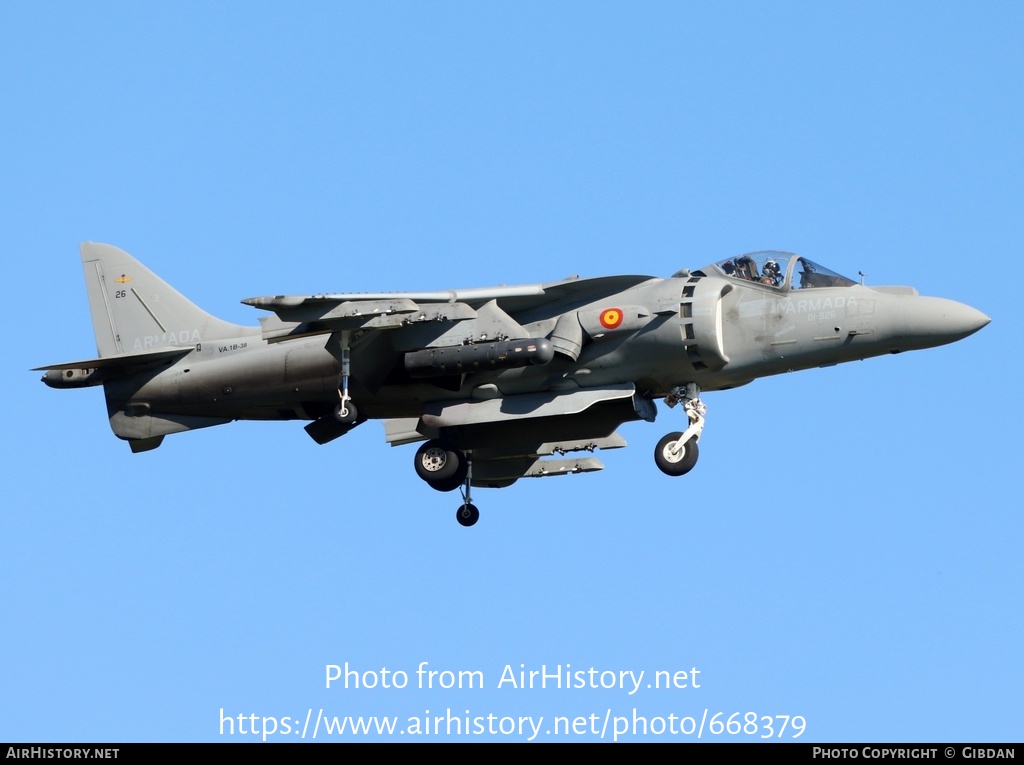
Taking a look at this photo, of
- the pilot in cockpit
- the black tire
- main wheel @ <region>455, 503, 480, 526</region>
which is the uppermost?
the pilot in cockpit

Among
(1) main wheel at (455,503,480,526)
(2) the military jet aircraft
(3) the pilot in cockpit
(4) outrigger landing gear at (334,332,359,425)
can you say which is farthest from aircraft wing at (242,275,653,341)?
(1) main wheel at (455,503,480,526)

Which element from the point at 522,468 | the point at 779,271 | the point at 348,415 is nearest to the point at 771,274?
the point at 779,271

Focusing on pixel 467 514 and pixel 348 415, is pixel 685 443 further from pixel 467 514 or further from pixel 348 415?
pixel 348 415

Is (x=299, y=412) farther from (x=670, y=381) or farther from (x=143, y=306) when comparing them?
(x=670, y=381)

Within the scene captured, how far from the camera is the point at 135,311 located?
25094 mm

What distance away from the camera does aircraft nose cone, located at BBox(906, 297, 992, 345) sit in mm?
21547

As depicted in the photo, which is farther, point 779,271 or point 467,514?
point 467,514

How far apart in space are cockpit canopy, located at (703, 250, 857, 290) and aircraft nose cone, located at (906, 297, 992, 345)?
102 centimetres

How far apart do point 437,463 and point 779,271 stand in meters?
5.46

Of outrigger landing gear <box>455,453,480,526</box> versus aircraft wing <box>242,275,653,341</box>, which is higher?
aircraft wing <box>242,275,653,341</box>

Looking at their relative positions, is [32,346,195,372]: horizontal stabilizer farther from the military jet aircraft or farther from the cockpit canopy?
the cockpit canopy

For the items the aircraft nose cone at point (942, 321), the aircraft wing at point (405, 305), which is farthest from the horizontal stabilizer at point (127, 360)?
Result: the aircraft nose cone at point (942, 321)
